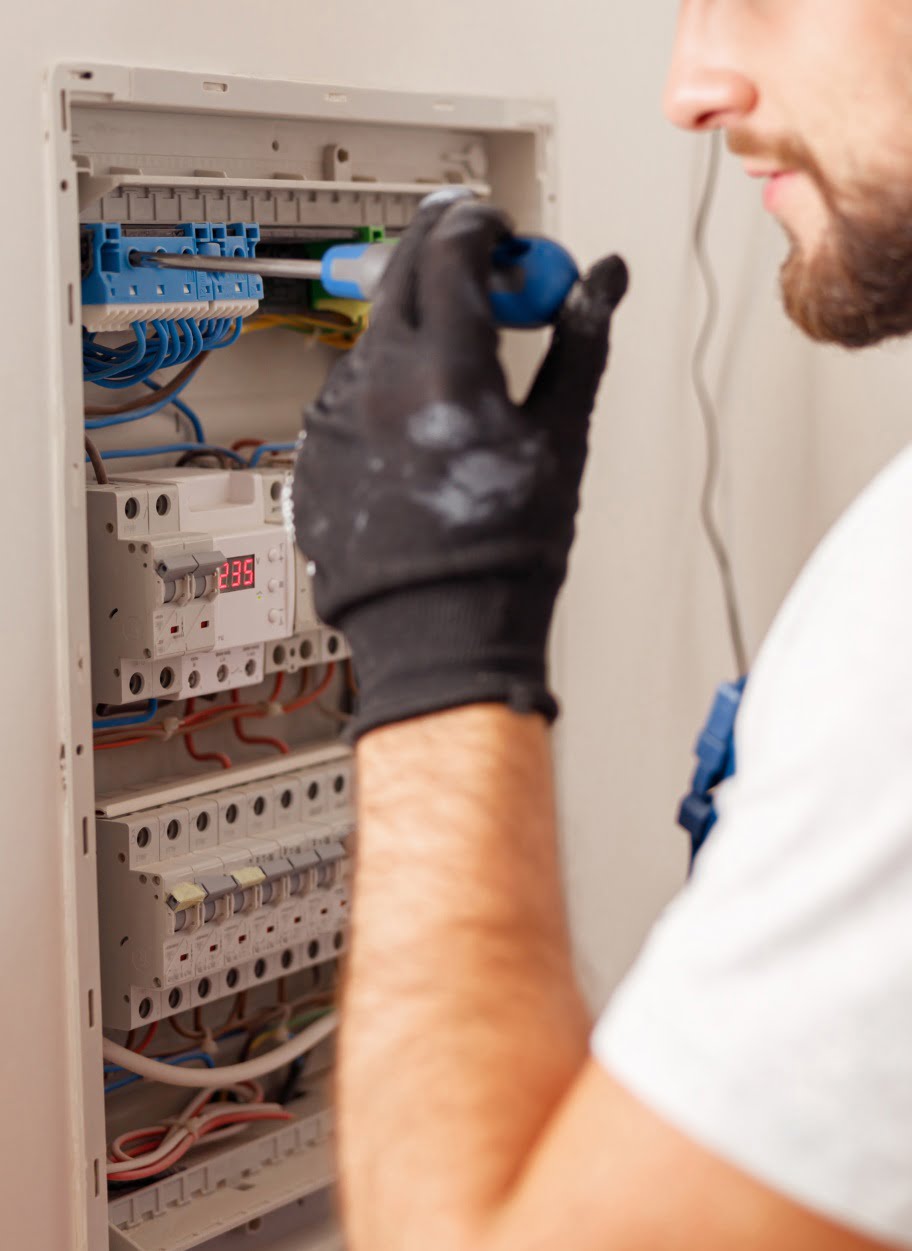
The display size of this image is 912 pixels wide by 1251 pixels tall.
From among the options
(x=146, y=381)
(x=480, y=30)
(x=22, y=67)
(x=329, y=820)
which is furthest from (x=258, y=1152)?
(x=480, y=30)

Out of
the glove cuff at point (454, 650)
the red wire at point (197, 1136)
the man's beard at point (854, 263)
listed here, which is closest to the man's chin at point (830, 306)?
the man's beard at point (854, 263)

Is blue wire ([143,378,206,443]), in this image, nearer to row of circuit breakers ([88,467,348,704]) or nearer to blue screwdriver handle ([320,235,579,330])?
row of circuit breakers ([88,467,348,704])

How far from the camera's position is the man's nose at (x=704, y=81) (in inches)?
30.7

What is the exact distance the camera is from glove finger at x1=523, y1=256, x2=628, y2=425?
0.77 metres

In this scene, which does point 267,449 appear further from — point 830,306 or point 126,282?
point 830,306

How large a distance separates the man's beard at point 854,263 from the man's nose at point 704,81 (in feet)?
0.06

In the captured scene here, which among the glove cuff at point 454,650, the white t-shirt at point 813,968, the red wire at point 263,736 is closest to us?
the white t-shirt at point 813,968

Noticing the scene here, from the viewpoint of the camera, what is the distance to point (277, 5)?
1.22 metres

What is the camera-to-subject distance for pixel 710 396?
1756 millimetres

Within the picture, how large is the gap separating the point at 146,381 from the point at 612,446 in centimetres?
56

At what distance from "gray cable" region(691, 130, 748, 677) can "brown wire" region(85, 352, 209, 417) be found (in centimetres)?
66

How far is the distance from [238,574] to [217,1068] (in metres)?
0.51

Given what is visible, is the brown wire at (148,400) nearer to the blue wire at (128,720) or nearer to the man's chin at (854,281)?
the blue wire at (128,720)

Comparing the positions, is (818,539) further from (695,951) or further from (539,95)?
(695,951)
